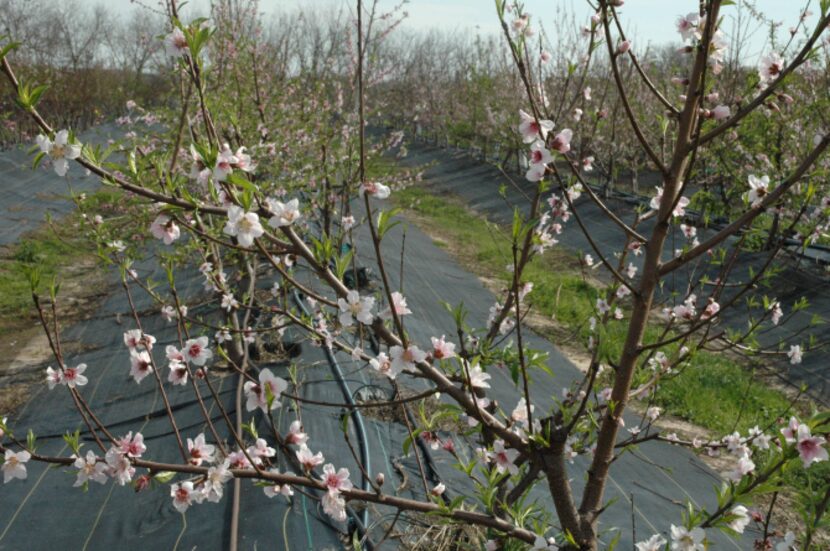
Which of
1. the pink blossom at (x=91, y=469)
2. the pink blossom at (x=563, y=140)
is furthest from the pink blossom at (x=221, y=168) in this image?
the pink blossom at (x=91, y=469)

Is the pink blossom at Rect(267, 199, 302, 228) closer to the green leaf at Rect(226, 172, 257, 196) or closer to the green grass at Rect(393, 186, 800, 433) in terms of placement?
the green leaf at Rect(226, 172, 257, 196)

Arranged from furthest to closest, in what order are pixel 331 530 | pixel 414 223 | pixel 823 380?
pixel 414 223 → pixel 823 380 → pixel 331 530

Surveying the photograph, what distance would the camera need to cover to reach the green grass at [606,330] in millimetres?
5964

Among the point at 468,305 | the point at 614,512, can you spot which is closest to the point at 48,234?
the point at 468,305

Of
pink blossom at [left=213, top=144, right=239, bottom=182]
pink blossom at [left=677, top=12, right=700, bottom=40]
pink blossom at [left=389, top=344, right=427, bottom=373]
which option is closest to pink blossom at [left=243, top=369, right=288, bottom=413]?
pink blossom at [left=389, top=344, right=427, bottom=373]

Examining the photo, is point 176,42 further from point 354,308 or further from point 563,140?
point 563,140

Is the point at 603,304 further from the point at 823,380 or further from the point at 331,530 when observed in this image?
the point at 823,380

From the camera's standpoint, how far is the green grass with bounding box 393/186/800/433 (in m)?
5.96

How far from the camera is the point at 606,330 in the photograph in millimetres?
1736

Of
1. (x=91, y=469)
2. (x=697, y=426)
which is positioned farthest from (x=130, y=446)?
(x=697, y=426)

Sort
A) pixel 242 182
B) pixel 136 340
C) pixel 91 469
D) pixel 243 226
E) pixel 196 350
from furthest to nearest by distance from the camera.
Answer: pixel 136 340 < pixel 196 350 < pixel 91 469 < pixel 243 226 < pixel 242 182

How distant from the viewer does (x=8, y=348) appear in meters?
7.82

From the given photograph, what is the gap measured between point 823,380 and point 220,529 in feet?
21.5

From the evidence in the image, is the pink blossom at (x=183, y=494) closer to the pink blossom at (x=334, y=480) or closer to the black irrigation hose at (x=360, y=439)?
the pink blossom at (x=334, y=480)
